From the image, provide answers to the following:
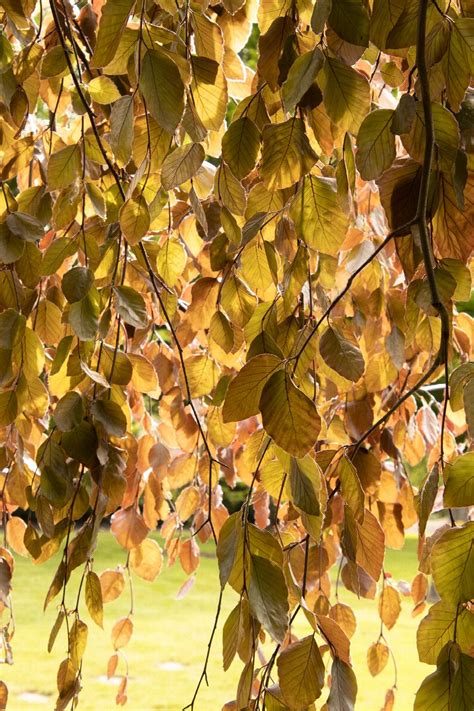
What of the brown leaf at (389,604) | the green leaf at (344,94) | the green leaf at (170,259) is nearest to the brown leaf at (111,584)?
the brown leaf at (389,604)

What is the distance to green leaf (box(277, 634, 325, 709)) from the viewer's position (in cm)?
55

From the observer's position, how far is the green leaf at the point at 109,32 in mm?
543

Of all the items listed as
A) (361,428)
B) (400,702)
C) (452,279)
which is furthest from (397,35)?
(400,702)

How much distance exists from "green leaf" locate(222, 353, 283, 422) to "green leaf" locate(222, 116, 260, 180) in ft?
0.58

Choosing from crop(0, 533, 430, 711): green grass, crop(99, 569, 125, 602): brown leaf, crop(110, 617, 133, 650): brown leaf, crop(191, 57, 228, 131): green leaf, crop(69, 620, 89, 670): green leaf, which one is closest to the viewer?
crop(191, 57, 228, 131): green leaf

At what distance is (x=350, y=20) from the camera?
1.76 feet

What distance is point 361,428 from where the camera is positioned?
1.21m

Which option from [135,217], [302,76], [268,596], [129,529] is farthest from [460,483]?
[129,529]

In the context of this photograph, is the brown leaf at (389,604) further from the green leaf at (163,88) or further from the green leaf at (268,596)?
the green leaf at (163,88)

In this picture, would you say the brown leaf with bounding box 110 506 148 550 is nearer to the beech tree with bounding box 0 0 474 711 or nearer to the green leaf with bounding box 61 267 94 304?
the beech tree with bounding box 0 0 474 711

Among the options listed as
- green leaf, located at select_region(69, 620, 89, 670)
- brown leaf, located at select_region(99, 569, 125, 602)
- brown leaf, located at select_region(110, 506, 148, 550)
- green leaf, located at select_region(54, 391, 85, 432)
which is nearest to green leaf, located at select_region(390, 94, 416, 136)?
green leaf, located at select_region(54, 391, 85, 432)

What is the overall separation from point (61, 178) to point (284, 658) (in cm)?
46

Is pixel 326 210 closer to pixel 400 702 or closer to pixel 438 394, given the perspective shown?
pixel 400 702

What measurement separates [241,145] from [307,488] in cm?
25
